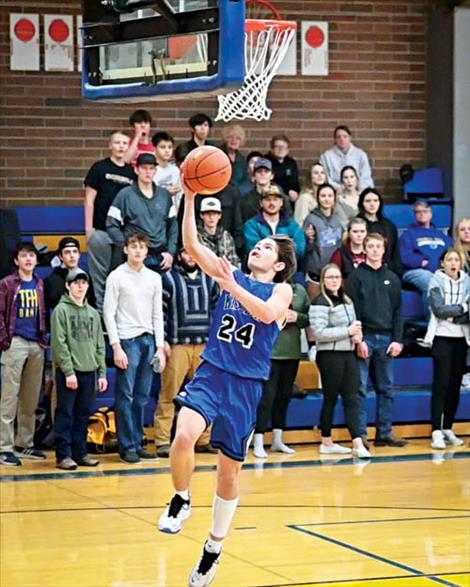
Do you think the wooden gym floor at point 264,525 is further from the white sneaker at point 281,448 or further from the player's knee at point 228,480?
the player's knee at point 228,480

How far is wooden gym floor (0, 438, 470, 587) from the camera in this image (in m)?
7.69

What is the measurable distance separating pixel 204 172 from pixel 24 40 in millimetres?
9003

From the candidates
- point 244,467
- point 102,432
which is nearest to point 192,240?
point 244,467

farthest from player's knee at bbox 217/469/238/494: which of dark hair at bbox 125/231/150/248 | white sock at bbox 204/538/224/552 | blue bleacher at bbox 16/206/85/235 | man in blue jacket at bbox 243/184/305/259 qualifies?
blue bleacher at bbox 16/206/85/235

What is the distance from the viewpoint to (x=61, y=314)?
11.2 meters

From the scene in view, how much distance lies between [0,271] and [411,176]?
A: 18.7 feet

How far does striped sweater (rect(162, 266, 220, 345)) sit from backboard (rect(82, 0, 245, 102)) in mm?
5242

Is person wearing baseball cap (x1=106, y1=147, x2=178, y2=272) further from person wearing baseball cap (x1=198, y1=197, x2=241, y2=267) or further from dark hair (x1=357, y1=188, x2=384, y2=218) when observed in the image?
dark hair (x1=357, y1=188, x2=384, y2=218)

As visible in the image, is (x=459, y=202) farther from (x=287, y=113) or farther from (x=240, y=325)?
(x=240, y=325)

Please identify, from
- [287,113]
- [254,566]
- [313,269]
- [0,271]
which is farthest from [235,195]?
[254,566]

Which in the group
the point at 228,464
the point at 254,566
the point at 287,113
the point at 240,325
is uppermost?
the point at 287,113

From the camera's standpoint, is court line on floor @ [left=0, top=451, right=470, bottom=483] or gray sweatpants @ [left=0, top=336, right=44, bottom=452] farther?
gray sweatpants @ [left=0, top=336, right=44, bottom=452]

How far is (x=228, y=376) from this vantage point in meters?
6.96

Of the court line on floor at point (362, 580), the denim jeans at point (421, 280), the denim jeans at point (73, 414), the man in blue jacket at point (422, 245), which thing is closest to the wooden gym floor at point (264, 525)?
the court line on floor at point (362, 580)
